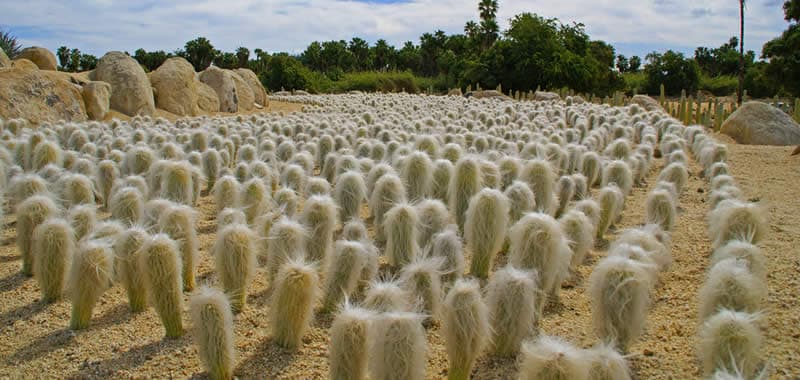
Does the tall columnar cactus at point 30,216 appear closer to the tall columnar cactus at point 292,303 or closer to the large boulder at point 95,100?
the tall columnar cactus at point 292,303

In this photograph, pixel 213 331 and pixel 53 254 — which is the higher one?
pixel 53 254

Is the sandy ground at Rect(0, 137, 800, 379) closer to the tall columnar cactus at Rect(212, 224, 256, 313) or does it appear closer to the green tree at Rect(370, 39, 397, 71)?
the tall columnar cactus at Rect(212, 224, 256, 313)

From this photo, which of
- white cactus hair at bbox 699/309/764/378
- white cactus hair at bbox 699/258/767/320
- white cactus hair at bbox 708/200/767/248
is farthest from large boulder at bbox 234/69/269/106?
white cactus hair at bbox 699/309/764/378

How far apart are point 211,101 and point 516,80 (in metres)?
19.5

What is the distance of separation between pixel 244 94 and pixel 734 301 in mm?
19556

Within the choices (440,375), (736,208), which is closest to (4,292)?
(440,375)

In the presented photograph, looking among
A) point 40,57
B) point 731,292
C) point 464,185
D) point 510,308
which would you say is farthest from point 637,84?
point 510,308

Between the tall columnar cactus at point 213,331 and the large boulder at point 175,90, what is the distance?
44.9 feet

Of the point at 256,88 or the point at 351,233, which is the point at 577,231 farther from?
the point at 256,88

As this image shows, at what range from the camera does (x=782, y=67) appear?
2734 centimetres

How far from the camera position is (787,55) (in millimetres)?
27297

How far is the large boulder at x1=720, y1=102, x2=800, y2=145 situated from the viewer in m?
13.4

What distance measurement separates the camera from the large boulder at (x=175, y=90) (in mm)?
15617

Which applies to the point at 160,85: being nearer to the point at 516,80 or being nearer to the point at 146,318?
the point at 146,318
